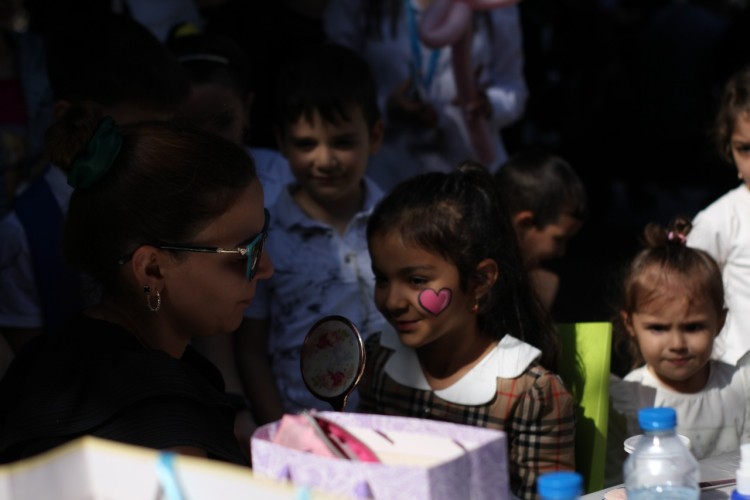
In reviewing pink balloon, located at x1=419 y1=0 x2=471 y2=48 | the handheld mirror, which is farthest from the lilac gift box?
pink balloon, located at x1=419 y1=0 x2=471 y2=48

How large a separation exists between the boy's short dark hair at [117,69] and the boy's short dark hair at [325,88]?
17.6 inches

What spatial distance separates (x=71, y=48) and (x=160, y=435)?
168cm

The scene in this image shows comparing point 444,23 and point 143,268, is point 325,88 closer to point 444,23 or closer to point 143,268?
point 444,23

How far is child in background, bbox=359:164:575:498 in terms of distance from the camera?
2750 millimetres

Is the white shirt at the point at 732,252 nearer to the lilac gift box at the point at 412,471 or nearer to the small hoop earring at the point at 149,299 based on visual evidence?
the small hoop earring at the point at 149,299

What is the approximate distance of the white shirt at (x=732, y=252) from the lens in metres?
3.59

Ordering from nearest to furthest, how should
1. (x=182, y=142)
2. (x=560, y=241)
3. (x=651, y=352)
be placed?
(x=182, y=142) → (x=651, y=352) → (x=560, y=241)

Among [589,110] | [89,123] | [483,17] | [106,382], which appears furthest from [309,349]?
[589,110]

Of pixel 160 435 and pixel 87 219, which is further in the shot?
pixel 87 219

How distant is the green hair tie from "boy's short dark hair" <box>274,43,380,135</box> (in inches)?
51.0

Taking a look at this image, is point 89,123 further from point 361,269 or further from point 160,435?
point 361,269

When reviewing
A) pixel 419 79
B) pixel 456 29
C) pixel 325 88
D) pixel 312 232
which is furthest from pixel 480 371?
pixel 419 79

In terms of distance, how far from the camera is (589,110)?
296 inches

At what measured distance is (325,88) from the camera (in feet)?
11.7
